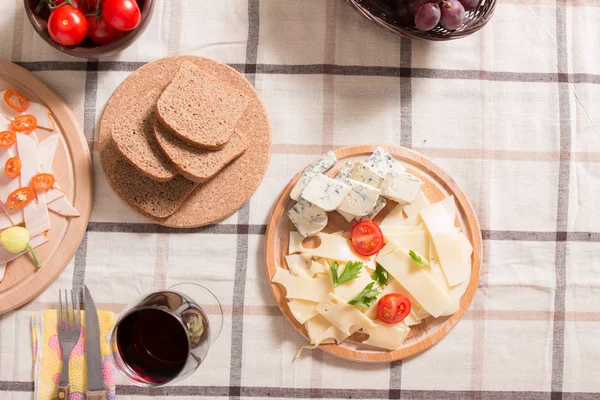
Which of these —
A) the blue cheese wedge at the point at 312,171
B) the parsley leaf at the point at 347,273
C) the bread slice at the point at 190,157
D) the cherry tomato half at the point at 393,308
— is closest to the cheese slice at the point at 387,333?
the cherry tomato half at the point at 393,308

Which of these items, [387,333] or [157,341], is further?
[387,333]

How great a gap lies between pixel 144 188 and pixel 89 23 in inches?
17.1

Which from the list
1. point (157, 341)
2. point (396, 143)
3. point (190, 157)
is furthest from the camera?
point (396, 143)

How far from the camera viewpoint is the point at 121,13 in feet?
4.58

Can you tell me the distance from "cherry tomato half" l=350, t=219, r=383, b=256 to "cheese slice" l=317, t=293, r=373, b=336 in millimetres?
137

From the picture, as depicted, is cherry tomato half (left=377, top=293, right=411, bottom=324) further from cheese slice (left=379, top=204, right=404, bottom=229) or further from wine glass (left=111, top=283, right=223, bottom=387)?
wine glass (left=111, top=283, right=223, bottom=387)

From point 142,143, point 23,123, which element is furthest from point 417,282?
point 23,123

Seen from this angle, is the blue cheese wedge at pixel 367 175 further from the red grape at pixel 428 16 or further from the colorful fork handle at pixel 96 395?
the colorful fork handle at pixel 96 395

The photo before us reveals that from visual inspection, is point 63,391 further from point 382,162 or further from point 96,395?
point 382,162

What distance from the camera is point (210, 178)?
1524 millimetres

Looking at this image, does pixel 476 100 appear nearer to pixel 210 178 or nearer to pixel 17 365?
pixel 210 178

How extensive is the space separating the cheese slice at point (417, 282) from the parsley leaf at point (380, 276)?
0.02 m

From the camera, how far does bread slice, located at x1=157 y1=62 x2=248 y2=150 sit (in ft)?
4.73

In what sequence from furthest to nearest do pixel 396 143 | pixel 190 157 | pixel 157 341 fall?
pixel 396 143
pixel 190 157
pixel 157 341
